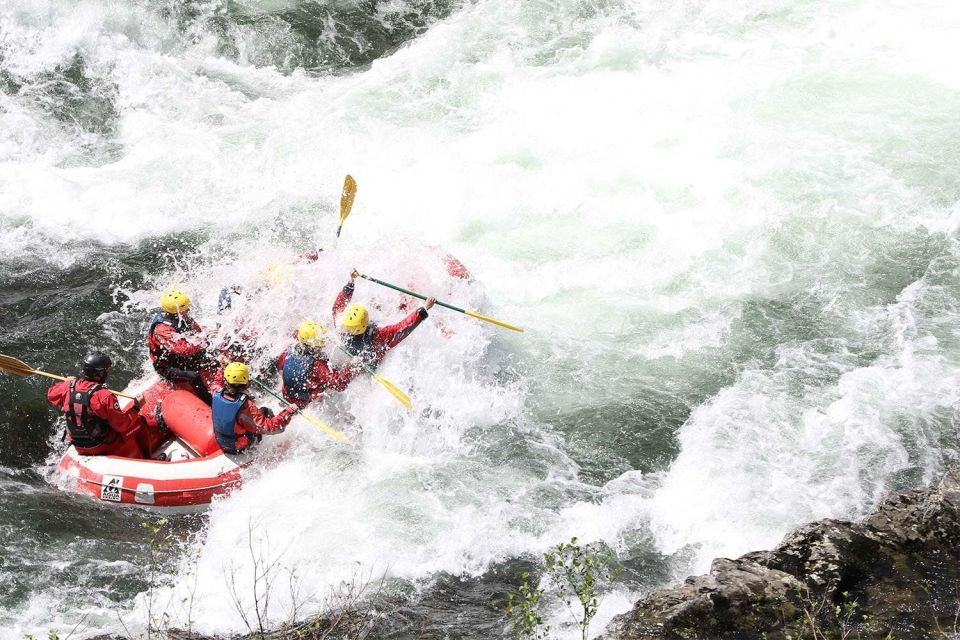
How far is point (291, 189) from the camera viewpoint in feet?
38.8

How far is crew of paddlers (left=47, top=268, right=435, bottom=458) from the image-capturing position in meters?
7.51

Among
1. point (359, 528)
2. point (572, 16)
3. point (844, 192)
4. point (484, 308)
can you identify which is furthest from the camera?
point (572, 16)

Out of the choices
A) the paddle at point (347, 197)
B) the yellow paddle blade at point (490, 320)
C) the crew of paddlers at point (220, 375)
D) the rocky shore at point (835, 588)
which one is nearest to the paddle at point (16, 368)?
the crew of paddlers at point (220, 375)

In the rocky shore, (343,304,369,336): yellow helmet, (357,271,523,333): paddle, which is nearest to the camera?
the rocky shore

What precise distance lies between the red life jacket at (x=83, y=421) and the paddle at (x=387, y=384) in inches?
84.4

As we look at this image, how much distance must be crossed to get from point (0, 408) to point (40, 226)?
3523mm

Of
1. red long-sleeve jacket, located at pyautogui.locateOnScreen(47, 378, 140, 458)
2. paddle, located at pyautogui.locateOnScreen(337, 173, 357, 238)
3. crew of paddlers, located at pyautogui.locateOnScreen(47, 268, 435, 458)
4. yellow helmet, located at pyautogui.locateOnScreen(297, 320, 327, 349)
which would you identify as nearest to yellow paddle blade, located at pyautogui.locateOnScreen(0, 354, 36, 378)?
crew of paddlers, located at pyautogui.locateOnScreen(47, 268, 435, 458)

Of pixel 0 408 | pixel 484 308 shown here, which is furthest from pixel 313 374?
pixel 0 408

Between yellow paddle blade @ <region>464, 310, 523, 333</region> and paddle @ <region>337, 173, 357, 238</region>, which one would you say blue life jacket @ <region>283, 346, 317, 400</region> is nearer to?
yellow paddle blade @ <region>464, 310, 523, 333</region>

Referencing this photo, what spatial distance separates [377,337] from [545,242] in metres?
3.08

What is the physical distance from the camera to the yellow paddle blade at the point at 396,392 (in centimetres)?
830

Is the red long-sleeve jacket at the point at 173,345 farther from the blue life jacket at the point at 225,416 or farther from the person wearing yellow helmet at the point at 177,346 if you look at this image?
the blue life jacket at the point at 225,416

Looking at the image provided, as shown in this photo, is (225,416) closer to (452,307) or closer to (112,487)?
(112,487)

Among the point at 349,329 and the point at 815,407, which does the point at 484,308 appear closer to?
the point at 349,329
